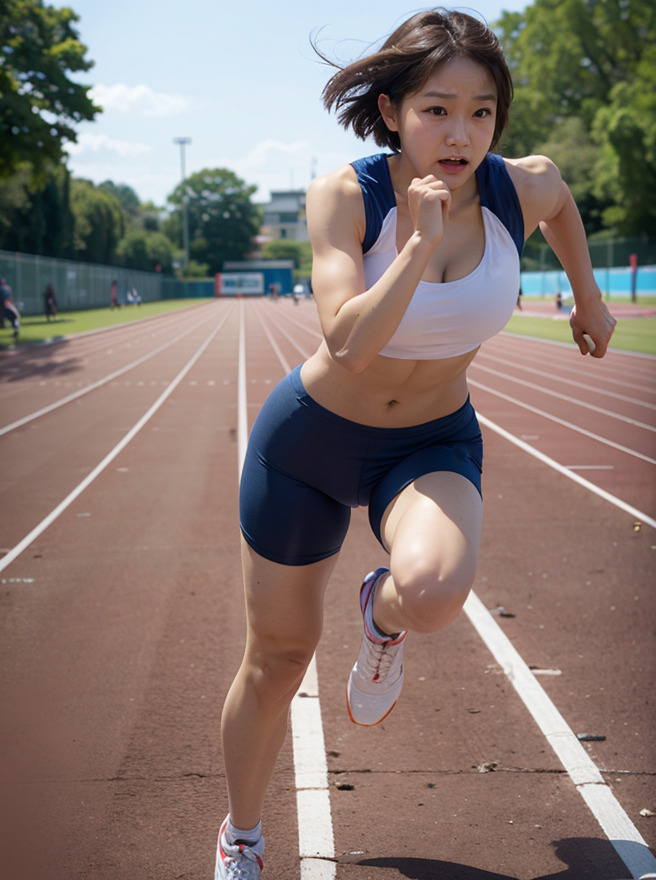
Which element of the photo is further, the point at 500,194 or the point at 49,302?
the point at 49,302

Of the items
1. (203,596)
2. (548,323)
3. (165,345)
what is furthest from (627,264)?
(203,596)

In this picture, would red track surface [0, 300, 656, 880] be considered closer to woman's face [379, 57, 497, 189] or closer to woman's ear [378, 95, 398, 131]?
woman's face [379, 57, 497, 189]

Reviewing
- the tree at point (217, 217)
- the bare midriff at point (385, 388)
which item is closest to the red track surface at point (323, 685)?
the bare midriff at point (385, 388)

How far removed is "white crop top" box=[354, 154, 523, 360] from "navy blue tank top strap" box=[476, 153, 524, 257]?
6cm

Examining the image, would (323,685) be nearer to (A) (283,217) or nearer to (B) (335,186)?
(B) (335,186)

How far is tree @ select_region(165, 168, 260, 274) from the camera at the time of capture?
418 feet

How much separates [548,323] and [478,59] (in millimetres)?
34446

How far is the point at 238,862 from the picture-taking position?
2570mm

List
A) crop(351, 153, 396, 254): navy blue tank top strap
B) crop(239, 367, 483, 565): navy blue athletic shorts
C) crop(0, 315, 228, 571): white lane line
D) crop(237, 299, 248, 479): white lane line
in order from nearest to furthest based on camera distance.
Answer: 1. crop(351, 153, 396, 254): navy blue tank top strap
2. crop(239, 367, 483, 565): navy blue athletic shorts
3. crop(0, 315, 228, 571): white lane line
4. crop(237, 299, 248, 479): white lane line

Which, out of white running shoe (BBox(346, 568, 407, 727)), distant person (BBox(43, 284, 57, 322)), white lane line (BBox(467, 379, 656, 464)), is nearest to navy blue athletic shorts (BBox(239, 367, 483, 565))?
white running shoe (BBox(346, 568, 407, 727))

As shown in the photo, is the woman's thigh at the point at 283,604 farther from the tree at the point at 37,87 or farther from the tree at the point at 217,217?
the tree at the point at 217,217

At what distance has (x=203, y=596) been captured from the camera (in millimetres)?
5562

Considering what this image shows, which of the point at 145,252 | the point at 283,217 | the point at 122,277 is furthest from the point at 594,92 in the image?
the point at 283,217

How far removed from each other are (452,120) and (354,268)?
0.40 meters
